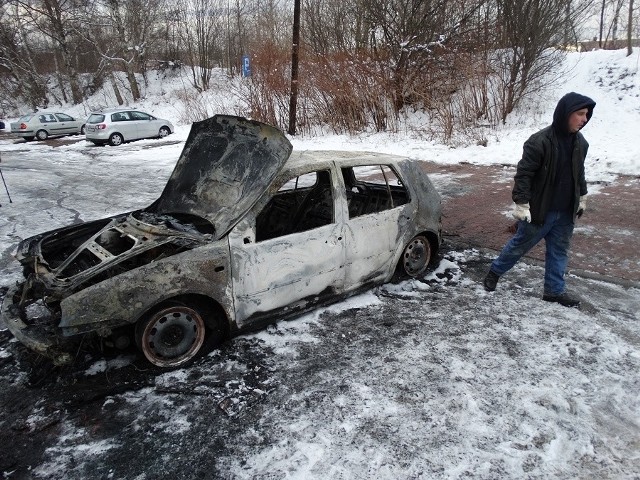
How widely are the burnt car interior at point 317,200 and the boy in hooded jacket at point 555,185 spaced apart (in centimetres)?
120

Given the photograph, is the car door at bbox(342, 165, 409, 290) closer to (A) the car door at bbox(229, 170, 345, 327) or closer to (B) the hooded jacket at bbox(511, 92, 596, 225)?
(A) the car door at bbox(229, 170, 345, 327)

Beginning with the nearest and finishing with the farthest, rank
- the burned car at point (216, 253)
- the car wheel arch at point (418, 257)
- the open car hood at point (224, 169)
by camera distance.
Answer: the burned car at point (216, 253)
the open car hood at point (224, 169)
the car wheel arch at point (418, 257)

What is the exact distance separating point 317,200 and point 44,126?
23.4 metres

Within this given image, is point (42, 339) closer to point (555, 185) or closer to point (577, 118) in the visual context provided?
point (555, 185)

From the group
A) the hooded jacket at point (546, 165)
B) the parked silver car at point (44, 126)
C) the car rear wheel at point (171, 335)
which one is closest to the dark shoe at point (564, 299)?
the hooded jacket at point (546, 165)

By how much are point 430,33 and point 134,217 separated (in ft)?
50.6

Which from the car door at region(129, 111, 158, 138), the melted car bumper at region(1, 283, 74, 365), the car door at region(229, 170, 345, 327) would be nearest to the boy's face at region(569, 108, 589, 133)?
the car door at region(229, 170, 345, 327)

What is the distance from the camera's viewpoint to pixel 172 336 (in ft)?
11.1

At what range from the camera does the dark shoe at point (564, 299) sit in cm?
421

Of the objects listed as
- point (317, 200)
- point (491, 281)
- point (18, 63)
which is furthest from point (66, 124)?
point (491, 281)

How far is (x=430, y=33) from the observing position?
16.2 m

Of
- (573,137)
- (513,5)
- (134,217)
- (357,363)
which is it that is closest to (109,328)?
(134,217)

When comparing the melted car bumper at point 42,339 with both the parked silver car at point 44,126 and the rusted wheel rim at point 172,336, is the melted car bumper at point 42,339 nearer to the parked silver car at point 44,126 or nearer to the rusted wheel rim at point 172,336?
the rusted wheel rim at point 172,336

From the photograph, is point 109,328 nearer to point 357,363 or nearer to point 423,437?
point 357,363
